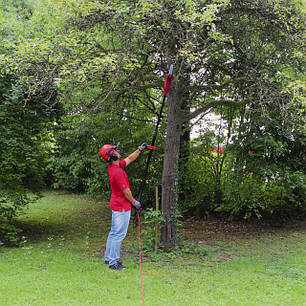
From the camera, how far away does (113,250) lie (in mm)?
5684

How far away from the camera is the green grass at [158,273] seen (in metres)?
4.51

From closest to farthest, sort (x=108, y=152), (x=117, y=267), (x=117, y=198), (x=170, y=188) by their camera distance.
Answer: (x=108, y=152)
(x=117, y=198)
(x=117, y=267)
(x=170, y=188)

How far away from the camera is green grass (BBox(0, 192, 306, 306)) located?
4512mm

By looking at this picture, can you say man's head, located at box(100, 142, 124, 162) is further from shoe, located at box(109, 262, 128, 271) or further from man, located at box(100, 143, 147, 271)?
shoe, located at box(109, 262, 128, 271)

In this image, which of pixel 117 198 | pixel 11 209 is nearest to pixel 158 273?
pixel 117 198

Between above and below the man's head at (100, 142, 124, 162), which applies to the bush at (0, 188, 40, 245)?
below

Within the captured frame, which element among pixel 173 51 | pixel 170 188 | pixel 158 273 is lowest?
pixel 158 273

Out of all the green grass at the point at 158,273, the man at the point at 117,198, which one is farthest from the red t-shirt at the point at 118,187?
the green grass at the point at 158,273

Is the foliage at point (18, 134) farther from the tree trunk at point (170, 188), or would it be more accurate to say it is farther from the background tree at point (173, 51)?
the tree trunk at point (170, 188)

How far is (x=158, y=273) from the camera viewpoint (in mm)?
5578

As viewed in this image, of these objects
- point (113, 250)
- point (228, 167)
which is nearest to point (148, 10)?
point (113, 250)

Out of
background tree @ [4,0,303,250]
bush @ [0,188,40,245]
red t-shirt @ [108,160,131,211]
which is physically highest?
background tree @ [4,0,303,250]

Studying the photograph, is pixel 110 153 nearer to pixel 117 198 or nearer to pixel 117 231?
pixel 117 198

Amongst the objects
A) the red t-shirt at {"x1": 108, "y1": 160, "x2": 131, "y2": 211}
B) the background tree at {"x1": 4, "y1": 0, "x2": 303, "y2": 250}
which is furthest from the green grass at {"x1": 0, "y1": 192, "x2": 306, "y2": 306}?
the background tree at {"x1": 4, "y1": 0, "x2": 303, "y2": 250}
